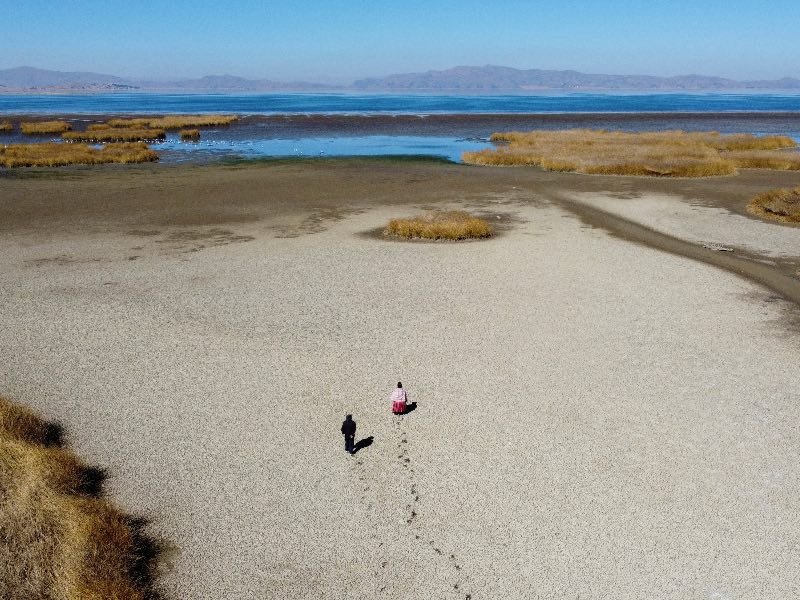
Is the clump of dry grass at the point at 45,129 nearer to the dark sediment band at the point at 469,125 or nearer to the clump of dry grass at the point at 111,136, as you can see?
the clump of dry grass at the point at 111,136

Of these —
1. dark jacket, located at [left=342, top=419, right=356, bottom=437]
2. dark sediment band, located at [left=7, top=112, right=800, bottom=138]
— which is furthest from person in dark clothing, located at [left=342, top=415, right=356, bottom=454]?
dark sediment band, located at [left=7, top=112, right=800, bottom=138]

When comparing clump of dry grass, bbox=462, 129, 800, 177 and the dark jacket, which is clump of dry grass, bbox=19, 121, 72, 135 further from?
the dark jacket

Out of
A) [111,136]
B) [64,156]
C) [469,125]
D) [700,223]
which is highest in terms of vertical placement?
[469,125]

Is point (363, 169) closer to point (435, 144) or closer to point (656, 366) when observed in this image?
point (435, 144)

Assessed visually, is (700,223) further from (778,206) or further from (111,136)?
(111,136)

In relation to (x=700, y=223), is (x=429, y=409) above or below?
below

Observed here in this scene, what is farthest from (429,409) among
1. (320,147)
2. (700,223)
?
(320,147)

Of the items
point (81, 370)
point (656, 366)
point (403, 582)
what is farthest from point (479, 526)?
point (81, 370)
